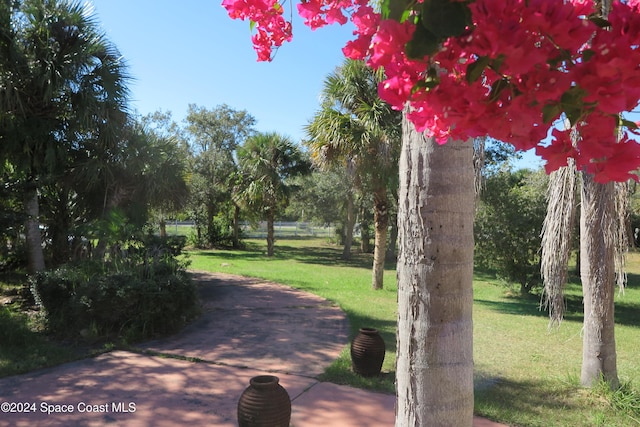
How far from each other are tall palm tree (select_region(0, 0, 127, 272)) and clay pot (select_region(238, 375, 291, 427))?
6.51 metres

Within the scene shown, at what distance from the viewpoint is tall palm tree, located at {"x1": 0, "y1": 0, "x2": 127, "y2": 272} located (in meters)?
8.33

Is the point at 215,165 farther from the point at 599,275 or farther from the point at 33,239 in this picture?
the point at 599,275

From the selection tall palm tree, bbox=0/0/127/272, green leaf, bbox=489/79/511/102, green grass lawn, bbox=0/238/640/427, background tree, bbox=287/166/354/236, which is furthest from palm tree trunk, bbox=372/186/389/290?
green leaf, bbox=489/79/511/102

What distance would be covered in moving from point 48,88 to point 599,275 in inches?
357

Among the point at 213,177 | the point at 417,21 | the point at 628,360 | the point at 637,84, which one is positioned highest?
the point at 213,177

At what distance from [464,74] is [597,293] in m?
4.91

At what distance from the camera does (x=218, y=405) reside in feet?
14.7

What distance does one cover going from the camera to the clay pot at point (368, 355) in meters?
5.32

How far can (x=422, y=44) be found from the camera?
0.87 m

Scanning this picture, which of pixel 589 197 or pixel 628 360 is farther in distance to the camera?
pixel 628 360

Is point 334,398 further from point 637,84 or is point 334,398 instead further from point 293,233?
point 293,233

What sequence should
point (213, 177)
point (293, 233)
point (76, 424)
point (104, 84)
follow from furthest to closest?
1. point (293, 233)
2. point (213, 177)
3. point (104, 84)
4. point (76, 424)

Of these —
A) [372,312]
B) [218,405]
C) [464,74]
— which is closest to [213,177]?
[372,312]

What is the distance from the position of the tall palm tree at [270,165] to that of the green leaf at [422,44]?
2034 cm
